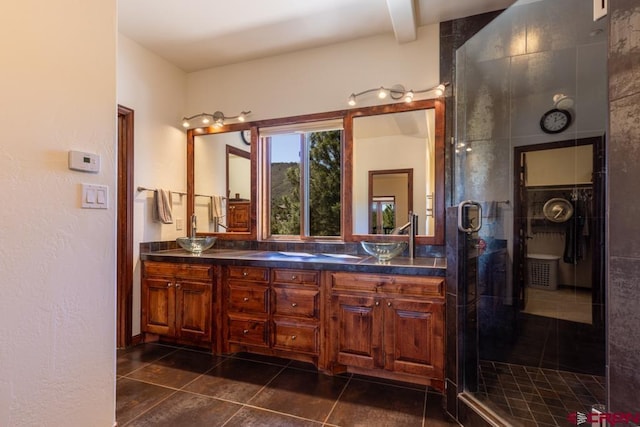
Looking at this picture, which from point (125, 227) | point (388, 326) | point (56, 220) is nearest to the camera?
point (56, 220)

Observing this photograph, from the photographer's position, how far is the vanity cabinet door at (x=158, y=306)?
8.89ft

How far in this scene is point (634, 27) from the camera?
0.91 m

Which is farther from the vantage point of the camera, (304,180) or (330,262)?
(304,180)

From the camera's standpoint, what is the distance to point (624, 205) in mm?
938

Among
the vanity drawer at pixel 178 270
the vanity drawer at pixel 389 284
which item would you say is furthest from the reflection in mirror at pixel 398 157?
the vanity drawer at pixel 178 270

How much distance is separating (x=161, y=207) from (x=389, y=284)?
222 cm

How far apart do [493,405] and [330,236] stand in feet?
5.52

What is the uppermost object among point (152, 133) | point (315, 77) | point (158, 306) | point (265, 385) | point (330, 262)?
point (315, 77)

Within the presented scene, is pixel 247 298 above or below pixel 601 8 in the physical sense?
below

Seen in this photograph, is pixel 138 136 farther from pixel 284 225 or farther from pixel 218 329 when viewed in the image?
pixel 218 329

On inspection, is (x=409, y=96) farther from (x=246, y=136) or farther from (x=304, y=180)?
(x=246, y=136)

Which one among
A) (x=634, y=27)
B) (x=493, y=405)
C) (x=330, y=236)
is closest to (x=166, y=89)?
(x=330, y=236)

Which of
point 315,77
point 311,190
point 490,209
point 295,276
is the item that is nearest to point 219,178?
point 311,190

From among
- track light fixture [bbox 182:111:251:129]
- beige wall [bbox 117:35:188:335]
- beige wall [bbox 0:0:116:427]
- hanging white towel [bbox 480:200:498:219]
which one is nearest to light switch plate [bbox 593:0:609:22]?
hanging white towel [bbox 480:200:498:219]
